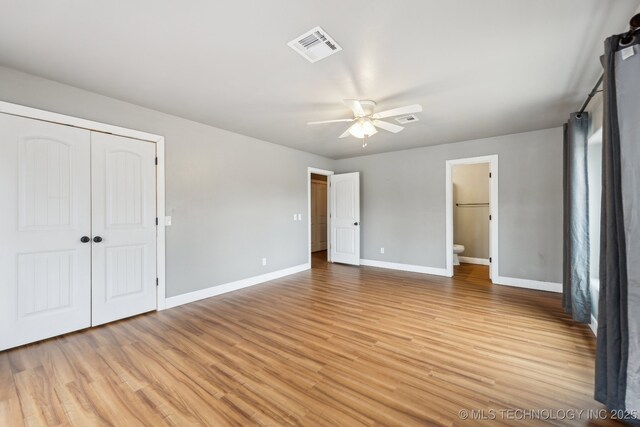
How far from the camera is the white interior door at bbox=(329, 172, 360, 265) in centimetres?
604

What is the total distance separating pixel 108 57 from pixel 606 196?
365 centimetres

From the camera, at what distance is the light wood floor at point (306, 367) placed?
5.59 ft

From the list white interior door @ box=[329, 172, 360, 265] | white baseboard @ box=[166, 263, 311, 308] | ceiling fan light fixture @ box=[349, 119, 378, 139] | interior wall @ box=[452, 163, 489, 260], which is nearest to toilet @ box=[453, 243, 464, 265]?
interior wall @ box=[452, 163, 489, 260]

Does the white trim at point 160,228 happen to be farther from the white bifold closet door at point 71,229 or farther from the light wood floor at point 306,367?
the light wood floor at point 306,367

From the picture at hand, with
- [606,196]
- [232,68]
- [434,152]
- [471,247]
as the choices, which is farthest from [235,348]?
[471,247]

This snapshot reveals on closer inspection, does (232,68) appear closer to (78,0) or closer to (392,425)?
(78,0)

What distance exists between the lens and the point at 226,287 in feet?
13.8

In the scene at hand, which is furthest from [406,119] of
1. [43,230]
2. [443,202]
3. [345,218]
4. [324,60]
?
[43,230]

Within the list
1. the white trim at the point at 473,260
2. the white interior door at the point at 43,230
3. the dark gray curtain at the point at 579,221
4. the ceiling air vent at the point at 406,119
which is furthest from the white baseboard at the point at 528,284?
the white interior door at the point at 43,230

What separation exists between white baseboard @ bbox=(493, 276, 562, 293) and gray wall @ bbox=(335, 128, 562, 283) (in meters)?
0.06

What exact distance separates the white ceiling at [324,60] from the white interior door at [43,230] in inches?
25.7

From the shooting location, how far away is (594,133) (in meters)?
2.79

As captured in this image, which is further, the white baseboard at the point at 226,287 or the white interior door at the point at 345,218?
the white interior door at the point at 345,218

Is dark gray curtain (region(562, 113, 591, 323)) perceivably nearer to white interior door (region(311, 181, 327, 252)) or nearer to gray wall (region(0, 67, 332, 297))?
gray wall (region(0, 67, 332, 297))
